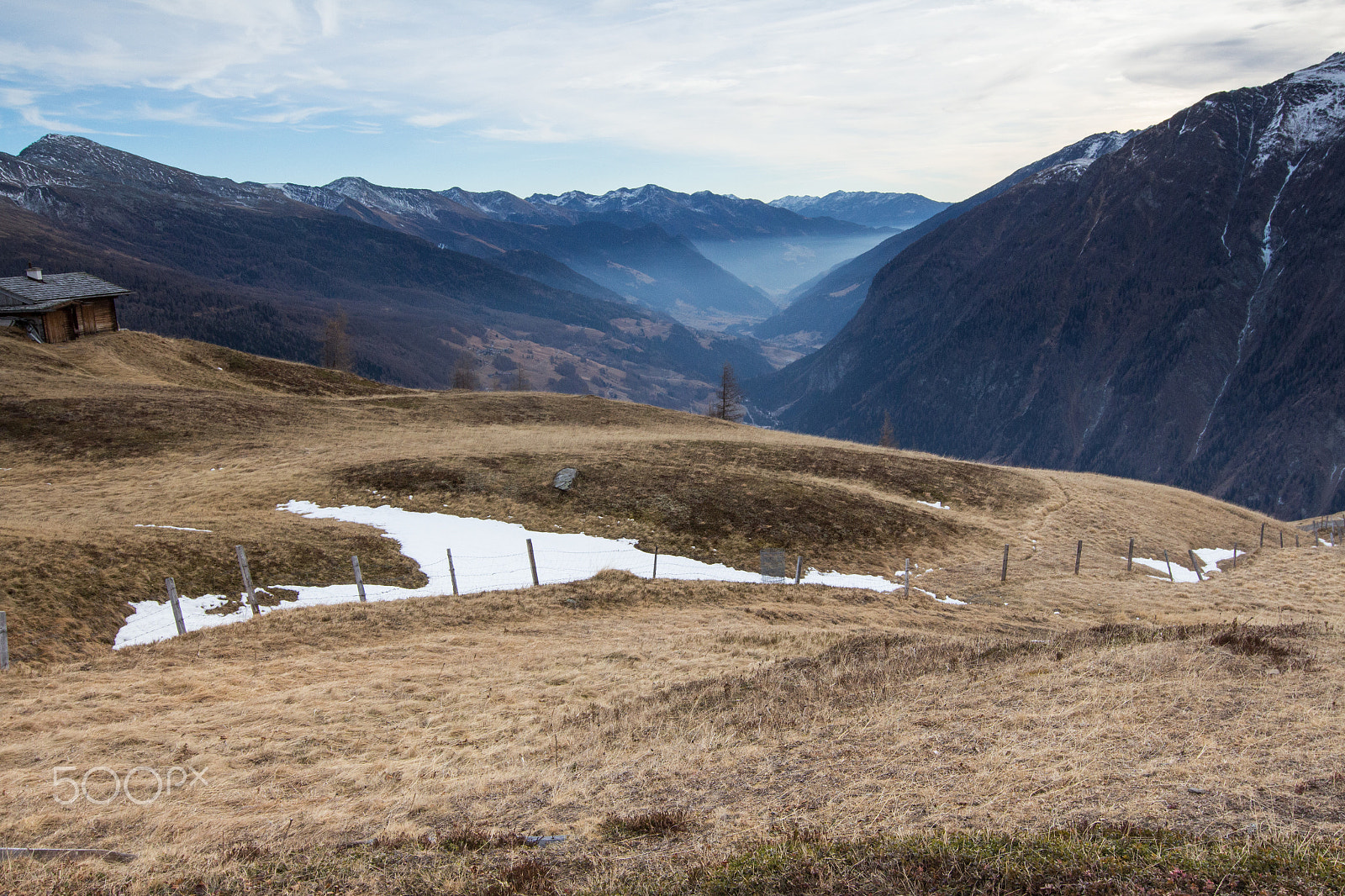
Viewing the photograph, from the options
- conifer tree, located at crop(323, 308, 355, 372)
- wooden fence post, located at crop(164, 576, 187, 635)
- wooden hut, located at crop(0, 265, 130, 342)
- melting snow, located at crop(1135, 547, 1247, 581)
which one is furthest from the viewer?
conifer tree, located at crop(323, 308, 355, 372)

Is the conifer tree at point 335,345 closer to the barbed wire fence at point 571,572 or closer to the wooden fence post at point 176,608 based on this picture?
the barbed wire fence at point 571,572

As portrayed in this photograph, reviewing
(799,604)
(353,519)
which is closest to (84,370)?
(353,519)

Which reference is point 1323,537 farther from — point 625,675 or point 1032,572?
point 625,675

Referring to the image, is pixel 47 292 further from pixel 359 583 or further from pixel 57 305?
pixel 359 583

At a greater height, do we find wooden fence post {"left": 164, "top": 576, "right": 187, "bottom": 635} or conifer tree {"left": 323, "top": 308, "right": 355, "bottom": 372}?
conifer tree {"left": 323, "top": 308, "right": 355, "bottom": 372}

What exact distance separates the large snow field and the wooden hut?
41.6 m

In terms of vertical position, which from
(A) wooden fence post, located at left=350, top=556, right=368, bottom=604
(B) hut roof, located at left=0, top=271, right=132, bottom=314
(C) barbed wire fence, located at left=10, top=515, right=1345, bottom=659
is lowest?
(C) barbed wire fence, located at left=10, top=515, right=1345, bottom=659

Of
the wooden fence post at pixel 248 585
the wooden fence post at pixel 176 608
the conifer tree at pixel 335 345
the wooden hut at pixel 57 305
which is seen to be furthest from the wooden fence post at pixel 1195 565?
the conifer tree at pixel 335 345

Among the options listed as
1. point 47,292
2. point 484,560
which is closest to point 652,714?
point 484,560

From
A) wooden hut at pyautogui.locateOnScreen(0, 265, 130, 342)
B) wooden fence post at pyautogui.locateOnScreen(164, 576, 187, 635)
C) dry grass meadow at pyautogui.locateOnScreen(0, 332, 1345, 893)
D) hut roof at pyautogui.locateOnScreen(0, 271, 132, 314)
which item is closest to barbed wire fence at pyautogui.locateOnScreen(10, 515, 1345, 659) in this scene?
wooden fence post at pyautogui.locateOnScreen(164, 576, 187, 635)

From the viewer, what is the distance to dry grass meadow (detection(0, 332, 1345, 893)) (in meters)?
7.29

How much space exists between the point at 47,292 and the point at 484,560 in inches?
2143

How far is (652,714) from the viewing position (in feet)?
42.1

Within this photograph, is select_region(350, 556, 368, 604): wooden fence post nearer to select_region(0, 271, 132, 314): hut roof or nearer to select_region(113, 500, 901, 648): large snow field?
select_region(113, 500, 901, 648): large snow field
